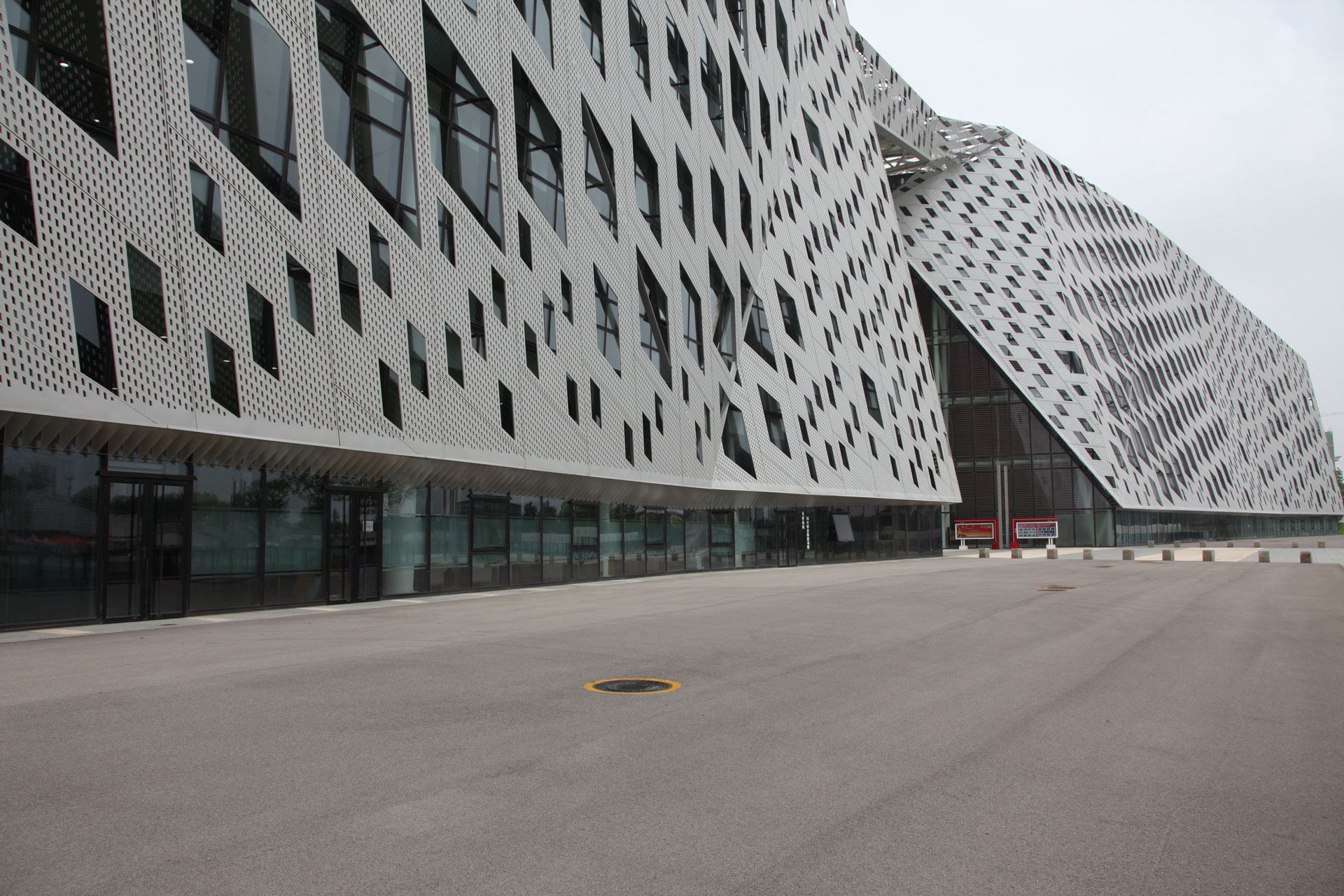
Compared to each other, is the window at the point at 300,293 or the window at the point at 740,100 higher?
the window at the point at 740,100

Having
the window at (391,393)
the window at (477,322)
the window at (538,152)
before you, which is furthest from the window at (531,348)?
the window at (391,393)

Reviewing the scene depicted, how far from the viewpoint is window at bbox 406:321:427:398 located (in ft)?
71.4

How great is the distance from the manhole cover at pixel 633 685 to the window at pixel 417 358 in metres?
13.1

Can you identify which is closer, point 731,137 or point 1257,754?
point 1257,754

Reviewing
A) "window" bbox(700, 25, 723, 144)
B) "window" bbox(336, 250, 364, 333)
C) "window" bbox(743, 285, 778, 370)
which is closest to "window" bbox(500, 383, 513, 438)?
"window" bbox(336, 250, 364, 333)

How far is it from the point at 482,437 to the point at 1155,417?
73674mm

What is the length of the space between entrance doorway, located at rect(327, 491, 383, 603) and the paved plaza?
7058 mm

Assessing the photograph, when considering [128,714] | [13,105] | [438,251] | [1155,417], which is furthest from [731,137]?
[1155,417]

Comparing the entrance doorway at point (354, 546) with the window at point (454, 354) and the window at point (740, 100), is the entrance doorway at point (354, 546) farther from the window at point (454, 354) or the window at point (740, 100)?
the window at point (740, 100)

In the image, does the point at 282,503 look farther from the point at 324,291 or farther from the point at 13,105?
the point at 13,105

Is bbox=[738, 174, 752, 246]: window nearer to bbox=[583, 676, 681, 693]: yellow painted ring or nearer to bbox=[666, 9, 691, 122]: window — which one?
bbox=[666, 9, 691, 122]: window

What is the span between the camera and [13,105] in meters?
14.3

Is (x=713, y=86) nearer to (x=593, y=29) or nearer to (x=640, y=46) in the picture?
(x=640, y=46)

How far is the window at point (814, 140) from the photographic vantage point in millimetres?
50125
